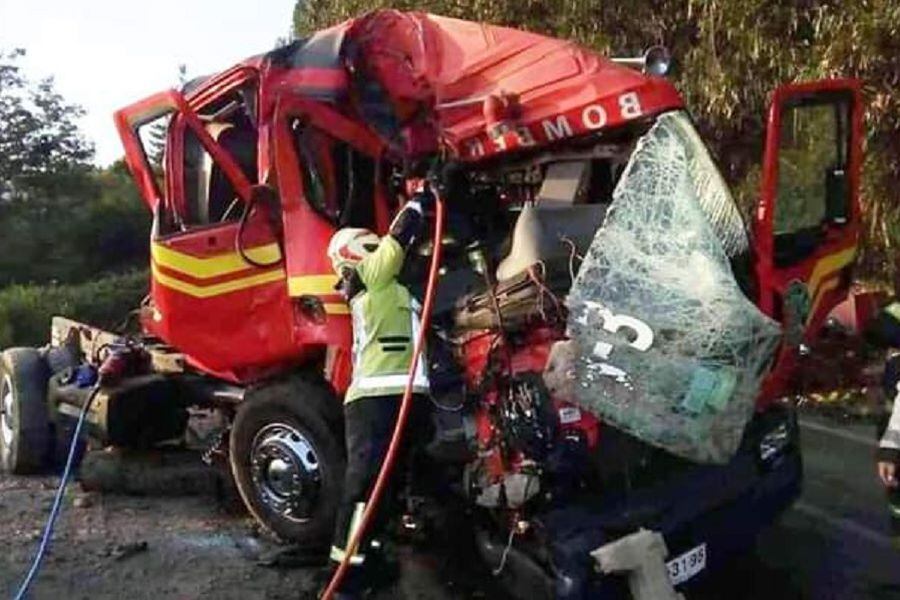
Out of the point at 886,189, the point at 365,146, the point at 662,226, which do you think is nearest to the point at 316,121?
the point at 365,146

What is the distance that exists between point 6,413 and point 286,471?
336 cm

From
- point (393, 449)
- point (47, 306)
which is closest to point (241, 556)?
point (393, 449)

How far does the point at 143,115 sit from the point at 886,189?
228 inches

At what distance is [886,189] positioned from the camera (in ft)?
34.8

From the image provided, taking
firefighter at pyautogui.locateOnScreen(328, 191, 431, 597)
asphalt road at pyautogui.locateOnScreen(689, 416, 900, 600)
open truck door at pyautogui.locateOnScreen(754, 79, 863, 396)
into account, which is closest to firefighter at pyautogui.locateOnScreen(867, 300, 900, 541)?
open truck door at pyautogui.locateOnScreen(754, 79, 863, 396)

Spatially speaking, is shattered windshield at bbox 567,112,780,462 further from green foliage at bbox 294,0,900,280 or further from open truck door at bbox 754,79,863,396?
green foliage at bbox 294,0,900,280

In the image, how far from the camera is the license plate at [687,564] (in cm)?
554

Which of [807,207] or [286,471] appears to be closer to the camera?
[807,207]

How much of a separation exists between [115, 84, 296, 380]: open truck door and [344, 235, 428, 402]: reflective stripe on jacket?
0.87 m

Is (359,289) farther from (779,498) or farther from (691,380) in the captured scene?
(779,498)

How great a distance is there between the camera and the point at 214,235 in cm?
682

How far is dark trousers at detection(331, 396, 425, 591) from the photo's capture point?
18.7 feet

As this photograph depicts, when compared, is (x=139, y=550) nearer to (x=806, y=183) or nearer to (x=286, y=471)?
(x=286, y=471)

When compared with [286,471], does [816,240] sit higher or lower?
higher
